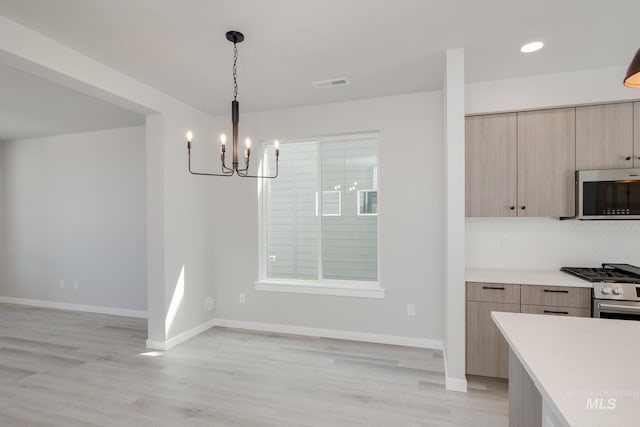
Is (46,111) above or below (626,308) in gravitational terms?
above

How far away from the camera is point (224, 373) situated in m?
2.94

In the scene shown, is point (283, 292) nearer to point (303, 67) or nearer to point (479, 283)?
point (479, 283)

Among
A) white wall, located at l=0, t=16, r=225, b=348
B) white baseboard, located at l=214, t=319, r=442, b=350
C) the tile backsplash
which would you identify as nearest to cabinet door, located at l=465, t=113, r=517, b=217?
the tile backsplash

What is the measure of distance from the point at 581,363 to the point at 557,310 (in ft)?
5.81

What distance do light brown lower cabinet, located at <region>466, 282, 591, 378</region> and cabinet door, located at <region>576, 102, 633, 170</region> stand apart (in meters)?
1.22

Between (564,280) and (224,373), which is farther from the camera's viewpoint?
(224,373)

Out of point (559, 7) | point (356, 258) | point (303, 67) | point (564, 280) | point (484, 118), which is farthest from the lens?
point (356, 258)

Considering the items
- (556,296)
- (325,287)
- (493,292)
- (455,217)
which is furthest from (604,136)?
(325,287)

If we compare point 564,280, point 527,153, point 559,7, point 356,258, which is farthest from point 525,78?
point 356,258

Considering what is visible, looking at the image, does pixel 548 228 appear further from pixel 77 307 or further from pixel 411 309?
pixel 77 307

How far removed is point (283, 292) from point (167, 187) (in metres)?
1.87

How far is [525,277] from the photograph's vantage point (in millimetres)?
2795

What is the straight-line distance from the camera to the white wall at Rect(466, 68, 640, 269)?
112 inches

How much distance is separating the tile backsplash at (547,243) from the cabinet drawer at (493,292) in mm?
669
